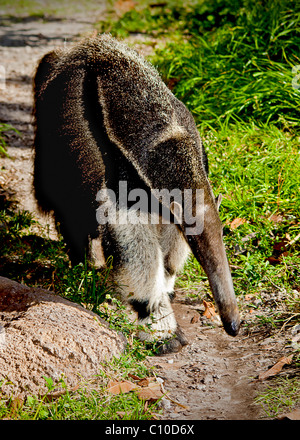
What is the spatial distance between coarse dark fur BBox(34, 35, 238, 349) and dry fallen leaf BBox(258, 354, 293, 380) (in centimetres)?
39

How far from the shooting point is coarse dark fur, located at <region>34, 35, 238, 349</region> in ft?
11.8

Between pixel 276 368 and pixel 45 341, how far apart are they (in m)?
1.49

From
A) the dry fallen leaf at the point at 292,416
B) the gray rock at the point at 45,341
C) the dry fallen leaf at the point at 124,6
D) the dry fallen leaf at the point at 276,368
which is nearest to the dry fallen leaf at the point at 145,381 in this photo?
the gray rock at the point at 45,341

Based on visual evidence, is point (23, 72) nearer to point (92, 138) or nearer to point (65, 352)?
point (92, 138)

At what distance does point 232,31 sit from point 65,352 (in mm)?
5563

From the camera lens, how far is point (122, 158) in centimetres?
395

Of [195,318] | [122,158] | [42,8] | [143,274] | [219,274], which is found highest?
[122,158]

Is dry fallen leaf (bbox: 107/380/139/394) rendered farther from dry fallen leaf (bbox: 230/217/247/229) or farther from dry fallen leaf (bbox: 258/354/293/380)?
dry fallen leaf (bbox: 230/217/247/229)

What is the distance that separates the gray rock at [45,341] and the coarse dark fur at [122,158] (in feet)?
2.24

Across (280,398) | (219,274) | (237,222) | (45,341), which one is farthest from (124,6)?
(280,398)

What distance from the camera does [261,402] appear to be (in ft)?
10.6

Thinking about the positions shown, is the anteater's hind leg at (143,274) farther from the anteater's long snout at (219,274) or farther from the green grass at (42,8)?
the green grass at (42,8)

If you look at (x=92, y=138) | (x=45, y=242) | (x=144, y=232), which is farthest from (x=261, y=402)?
(x=45, y=242)

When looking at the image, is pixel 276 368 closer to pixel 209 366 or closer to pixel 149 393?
pixel 209 366
